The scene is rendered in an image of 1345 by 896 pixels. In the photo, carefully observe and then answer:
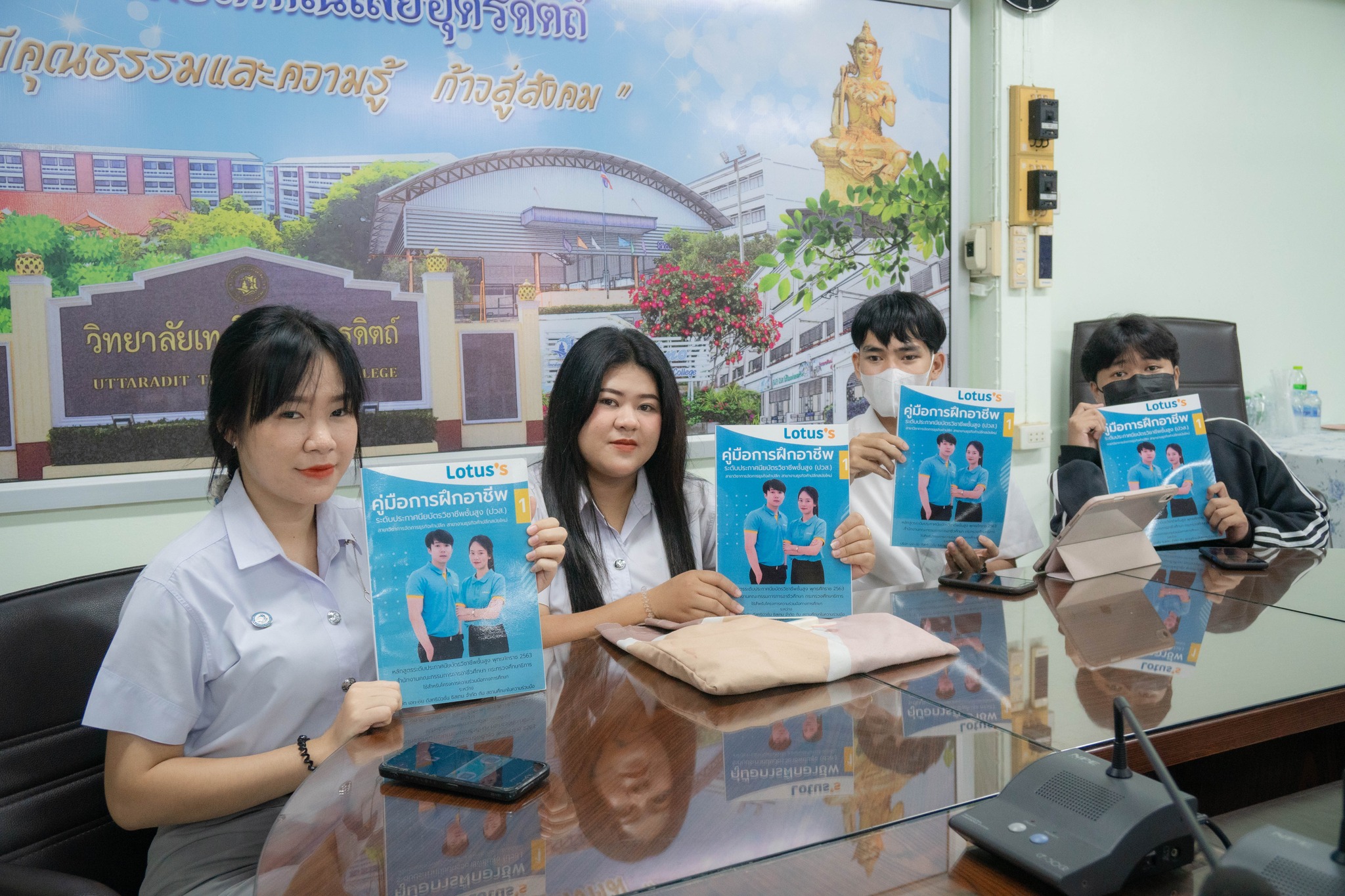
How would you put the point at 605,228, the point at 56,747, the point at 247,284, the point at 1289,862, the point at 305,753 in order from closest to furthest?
the point at 1289,862
the point at 305,753
the point at 56,747
the point at 247,284
the point at 605,228

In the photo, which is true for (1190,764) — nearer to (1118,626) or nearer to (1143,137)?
(1118,626)

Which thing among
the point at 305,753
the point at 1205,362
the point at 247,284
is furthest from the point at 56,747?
the point at 1205,362

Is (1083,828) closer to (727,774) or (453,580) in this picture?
(727,774)

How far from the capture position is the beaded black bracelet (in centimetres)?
125

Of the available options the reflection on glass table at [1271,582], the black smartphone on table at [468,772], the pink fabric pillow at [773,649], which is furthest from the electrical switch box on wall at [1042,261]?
the black smartphone on table at [468,772]

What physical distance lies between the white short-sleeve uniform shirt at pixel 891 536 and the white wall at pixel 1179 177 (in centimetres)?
168

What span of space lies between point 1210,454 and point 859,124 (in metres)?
2.10

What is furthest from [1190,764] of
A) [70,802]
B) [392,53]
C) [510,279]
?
[392,53]

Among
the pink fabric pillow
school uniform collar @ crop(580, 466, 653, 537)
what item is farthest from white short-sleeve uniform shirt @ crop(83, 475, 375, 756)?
school uniform collar @ crop(580, 466, 653, 537)

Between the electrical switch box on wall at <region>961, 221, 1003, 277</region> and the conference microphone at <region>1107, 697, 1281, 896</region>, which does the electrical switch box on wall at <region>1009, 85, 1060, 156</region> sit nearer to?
the electrical switch box on wall at <region>961, 221, 1003, 277</region>

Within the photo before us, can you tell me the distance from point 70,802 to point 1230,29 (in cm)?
518

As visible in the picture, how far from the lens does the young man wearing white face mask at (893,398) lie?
7.31 feet

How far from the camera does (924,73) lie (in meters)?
3.74

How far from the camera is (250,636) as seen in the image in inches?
53.0
